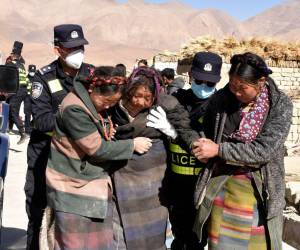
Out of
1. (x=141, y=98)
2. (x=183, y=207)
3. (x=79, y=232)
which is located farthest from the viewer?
(x=183, y=207)

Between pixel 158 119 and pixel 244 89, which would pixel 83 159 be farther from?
pixel 244 89

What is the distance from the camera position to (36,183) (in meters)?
4.02

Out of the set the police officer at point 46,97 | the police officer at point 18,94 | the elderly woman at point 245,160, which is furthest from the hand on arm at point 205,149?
the police officer at point 18,94

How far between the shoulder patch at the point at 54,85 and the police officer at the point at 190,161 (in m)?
0.85

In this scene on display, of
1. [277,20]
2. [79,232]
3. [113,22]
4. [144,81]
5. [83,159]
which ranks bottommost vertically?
[79,232]

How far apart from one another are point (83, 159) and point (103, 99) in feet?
1.22

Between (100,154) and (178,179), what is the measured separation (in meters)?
0.75

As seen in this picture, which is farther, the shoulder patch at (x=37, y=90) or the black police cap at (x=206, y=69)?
the shoulder patch at (x=37, y=90)

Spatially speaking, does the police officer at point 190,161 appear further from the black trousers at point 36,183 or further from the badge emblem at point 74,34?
the black trousers at point 36,183

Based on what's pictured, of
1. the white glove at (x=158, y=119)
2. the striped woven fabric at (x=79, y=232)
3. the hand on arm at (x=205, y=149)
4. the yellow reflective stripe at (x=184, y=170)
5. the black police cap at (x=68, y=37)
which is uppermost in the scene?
the black police cap at (x=68, y=37)

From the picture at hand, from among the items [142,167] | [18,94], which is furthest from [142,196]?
[18,94]

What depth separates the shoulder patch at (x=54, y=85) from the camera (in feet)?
12.6

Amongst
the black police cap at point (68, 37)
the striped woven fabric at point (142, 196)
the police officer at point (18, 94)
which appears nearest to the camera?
the striped woven fabric at point (142, 196)

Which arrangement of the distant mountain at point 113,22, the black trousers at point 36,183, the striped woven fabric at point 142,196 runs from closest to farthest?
1. the striped woven fabric at point 142,196
2. the black trousers at point 36,183
3. the distant mountain at point 113,22
